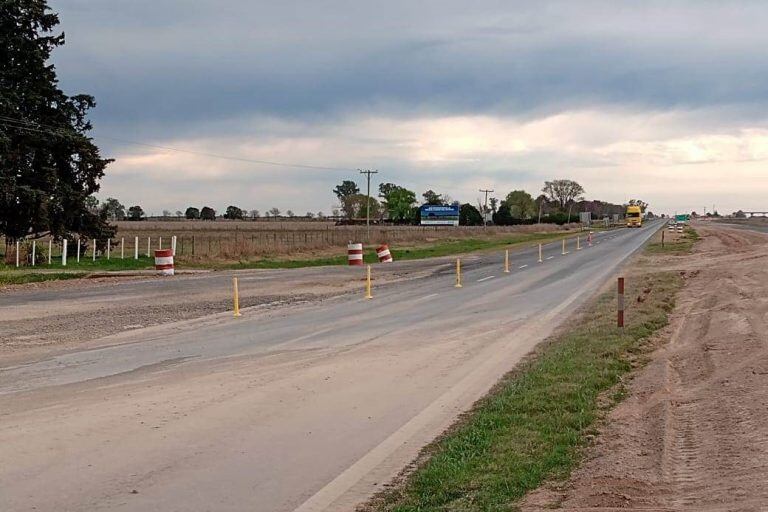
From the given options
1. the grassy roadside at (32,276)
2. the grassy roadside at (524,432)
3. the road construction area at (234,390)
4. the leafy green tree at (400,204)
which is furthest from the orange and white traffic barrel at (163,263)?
the leafy green tree at (400,204)

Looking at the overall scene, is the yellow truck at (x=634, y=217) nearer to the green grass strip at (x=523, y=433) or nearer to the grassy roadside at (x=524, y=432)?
the grassy roadside at (x=524, y=432)

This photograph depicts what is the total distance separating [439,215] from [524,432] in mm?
134760

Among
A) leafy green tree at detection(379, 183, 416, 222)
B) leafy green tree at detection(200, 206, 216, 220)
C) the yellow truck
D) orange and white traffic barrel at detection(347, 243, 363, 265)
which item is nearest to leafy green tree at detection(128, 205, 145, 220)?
leafy green tree at detection(200, 206, 216, 220)

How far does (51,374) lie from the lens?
11352 mm

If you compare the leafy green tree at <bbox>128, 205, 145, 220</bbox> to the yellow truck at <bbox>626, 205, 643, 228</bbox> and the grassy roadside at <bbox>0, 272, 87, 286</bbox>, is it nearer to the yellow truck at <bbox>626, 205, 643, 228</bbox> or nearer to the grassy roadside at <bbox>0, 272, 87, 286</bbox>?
the yellow truck at <bbox>626, 205, 643, 228</bbox>

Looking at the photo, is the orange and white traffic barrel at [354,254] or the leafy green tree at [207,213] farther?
the leafy green tree at [207,213]

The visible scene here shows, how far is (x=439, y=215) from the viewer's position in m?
142

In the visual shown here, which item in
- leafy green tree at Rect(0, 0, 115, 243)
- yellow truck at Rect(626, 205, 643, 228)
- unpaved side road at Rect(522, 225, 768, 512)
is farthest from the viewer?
yellow truck at Rect(626, 205, 643, 228)

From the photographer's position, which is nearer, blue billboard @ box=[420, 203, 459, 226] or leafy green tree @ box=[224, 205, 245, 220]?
blue billboard @ box=[420, 203, 459, 226]

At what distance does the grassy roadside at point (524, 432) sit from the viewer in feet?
19.6

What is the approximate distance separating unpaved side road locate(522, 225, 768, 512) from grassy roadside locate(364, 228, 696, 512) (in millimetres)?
266

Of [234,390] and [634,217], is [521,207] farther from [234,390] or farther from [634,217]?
[234,390]

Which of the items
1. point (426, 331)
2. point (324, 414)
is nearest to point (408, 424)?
point (324, 414)

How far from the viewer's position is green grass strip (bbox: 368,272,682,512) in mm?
5980
